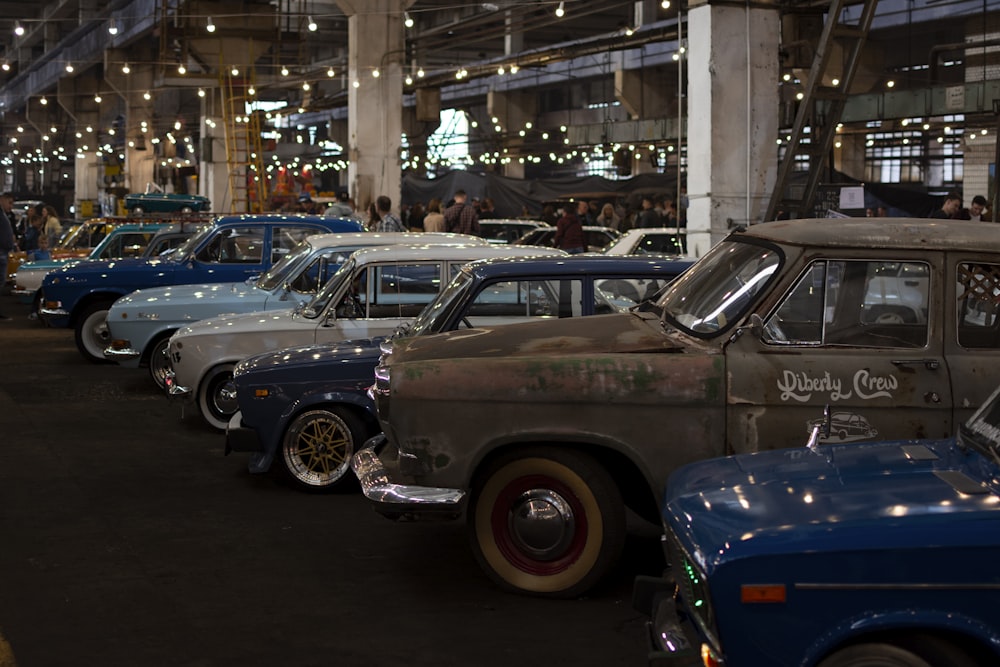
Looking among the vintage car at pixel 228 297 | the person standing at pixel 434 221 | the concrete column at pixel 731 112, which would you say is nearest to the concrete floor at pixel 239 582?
the vintage car at pixel 228 297

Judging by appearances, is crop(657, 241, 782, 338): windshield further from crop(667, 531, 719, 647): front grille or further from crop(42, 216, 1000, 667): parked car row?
crop(667, 531, 719, 647): front grille

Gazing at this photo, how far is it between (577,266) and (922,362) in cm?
248

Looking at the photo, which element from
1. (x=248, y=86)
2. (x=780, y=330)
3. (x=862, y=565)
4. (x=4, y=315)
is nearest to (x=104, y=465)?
(x=780, y=330)

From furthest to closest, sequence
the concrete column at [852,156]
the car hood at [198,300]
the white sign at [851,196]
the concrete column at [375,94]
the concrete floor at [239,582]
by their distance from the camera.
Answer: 1. the concrete column at [852,156]
2. the concrete column at [375,94]
3. the white sign at [851,196]
4. the car hood at [198,300]
5. the concrete floor at [239,582]

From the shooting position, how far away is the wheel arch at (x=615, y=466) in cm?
615

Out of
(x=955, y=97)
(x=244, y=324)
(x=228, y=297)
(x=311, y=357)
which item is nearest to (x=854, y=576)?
(x=311, y=357)

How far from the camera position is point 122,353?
13.2 metres

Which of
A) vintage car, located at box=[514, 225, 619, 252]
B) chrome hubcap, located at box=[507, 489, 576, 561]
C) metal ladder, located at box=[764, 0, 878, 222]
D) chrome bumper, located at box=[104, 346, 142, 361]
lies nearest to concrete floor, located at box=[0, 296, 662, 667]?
chrome hubcap, located at box=[507, 489, 576, 561]

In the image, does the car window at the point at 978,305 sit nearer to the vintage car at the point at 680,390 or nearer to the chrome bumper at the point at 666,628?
the vintage car at the point at 680,390

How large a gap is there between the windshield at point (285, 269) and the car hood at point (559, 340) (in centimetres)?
562

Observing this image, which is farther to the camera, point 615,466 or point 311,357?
point 311,357

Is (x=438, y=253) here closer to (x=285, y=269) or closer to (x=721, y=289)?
(x=285, y=269)

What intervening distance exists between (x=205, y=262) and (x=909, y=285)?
10.6 m

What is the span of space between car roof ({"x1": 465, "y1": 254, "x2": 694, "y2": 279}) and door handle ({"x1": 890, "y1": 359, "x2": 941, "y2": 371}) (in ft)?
7.27
